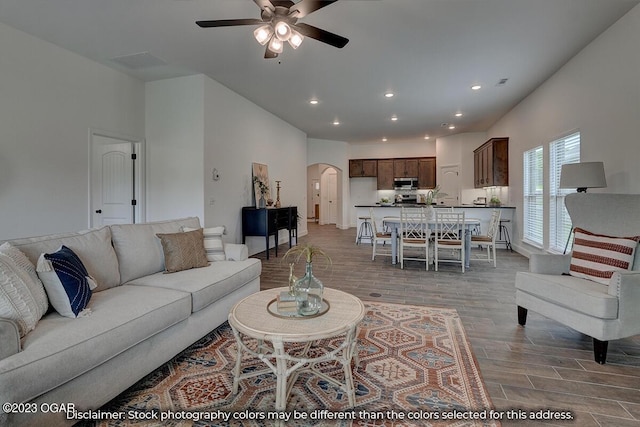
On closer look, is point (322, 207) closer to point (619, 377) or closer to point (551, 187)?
point (551, 187)

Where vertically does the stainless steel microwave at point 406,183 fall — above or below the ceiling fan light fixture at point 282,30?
below

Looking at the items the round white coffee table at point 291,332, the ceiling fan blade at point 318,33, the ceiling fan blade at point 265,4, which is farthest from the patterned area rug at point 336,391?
the ceiling fan blade at point 265,4

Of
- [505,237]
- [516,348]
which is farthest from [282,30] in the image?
[505,237]

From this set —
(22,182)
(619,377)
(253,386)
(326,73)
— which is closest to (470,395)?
(619,377)

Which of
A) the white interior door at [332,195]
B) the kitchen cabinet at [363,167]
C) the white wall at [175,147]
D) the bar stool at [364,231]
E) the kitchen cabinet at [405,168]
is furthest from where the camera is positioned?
the white interior door at [332,195]

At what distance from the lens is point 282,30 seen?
8.11 feet

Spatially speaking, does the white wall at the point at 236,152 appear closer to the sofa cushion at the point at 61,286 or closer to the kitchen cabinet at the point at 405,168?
the sofa cushion at the point at 61,286

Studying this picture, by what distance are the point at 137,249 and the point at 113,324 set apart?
3.51 feet

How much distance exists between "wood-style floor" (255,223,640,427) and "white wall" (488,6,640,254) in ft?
5.58

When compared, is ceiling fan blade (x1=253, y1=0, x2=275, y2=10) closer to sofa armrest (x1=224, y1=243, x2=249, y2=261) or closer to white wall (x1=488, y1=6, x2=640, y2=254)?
sofa armrest (x1=224, y1=243, x2=249, y2=261)

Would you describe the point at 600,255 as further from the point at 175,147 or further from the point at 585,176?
the point at 175,147

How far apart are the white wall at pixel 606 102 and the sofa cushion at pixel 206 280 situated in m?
3.91

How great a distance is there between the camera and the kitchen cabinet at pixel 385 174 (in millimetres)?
10805

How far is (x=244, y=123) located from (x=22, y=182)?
330 cm
